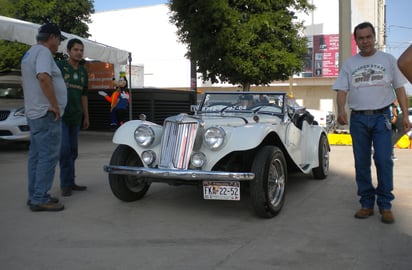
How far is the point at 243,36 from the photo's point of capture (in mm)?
13586

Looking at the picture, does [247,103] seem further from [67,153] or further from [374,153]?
[67,153]

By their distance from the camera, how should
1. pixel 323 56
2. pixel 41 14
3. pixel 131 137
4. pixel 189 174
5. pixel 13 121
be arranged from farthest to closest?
1. pixel 323 56
2. pixel 41 14
3. pixel 13 121
4. pixel 131 137
5. pixel 189 174

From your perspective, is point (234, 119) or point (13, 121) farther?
point (13, 121)

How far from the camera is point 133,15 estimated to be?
145ft

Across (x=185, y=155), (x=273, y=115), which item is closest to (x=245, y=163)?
(x=185, y=155)

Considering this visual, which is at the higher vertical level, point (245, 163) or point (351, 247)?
point (245, 163)

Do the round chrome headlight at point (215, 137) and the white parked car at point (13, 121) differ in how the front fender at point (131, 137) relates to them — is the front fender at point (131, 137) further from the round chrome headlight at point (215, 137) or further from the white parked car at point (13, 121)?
the white parked car at point (13, 121)

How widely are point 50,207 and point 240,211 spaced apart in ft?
6.67

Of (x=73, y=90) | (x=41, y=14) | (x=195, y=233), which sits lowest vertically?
(x=195, y=233)

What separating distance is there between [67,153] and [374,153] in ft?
11.6

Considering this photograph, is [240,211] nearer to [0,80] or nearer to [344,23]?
[0,80]

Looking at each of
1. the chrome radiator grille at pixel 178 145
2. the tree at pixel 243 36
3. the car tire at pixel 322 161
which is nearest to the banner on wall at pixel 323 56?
the tree at pixel 243 36

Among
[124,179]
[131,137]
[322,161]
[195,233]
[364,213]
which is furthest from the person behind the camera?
[322,161]

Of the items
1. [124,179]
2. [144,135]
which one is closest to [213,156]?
[144,135]
